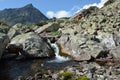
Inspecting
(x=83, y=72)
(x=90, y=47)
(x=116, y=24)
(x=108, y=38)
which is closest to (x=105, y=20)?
(x=116, y=24)

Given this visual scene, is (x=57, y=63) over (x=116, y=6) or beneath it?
beneath

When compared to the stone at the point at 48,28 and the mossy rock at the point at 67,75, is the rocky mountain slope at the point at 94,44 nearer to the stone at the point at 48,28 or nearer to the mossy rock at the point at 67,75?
the mossy rock at the point at 67,75

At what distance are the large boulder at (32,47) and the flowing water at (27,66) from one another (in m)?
2.15

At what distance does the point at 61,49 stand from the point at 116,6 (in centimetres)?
5900

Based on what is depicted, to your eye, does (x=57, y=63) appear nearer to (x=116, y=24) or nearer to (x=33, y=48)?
(x=33, y=48)

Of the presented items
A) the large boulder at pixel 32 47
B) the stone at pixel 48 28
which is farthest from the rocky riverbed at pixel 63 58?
the stone at pixel 48 28

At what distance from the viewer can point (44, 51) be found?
63656 millimetres

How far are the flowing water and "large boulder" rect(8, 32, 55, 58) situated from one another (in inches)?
84.6

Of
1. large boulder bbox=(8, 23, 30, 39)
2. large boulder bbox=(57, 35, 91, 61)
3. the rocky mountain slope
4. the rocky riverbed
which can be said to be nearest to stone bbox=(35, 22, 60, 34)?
large boulder bbox=(8, 23, 30, 39)

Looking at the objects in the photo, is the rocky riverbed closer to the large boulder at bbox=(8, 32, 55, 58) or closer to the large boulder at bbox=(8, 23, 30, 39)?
the large boulder at bbox=(8, 32, 55, 58)

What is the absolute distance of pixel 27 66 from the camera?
55.0 metres

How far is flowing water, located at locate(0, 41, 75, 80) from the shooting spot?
48906 mm

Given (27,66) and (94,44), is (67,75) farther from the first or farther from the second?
(94,44)

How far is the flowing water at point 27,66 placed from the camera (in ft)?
160
